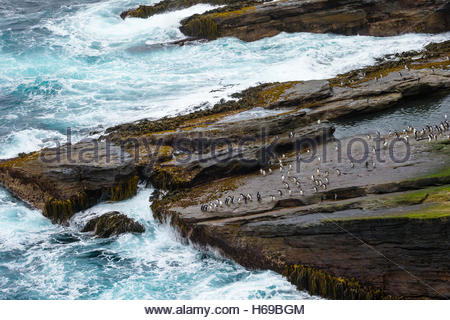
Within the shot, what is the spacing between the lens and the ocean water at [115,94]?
2102 centimetres

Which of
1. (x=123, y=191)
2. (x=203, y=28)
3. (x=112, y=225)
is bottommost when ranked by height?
(x=112, y=225)

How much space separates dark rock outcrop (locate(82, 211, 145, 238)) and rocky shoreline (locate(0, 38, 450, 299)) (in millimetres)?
90

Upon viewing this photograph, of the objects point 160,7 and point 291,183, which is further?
point 160,7

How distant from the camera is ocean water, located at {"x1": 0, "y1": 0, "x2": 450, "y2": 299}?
68.9 feet

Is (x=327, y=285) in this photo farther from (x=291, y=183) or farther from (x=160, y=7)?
(x=160, y=7)

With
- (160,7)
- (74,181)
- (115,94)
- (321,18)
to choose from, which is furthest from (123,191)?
(160,7)

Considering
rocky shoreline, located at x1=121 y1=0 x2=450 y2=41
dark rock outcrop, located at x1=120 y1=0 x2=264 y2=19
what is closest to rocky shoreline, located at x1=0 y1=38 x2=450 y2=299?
rocky shoreline, located at x1=121 y1=0 x2=450 y2=41

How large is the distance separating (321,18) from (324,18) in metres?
0.26

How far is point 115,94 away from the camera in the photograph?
38.7 meters

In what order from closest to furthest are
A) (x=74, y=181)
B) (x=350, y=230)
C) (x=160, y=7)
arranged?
(x=350, y=230) < (x=74, y=181) < (x=160, y=7)

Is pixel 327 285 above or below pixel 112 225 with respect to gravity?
below

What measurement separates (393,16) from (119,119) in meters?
25.1

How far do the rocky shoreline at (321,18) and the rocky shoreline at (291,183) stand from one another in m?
10.7
